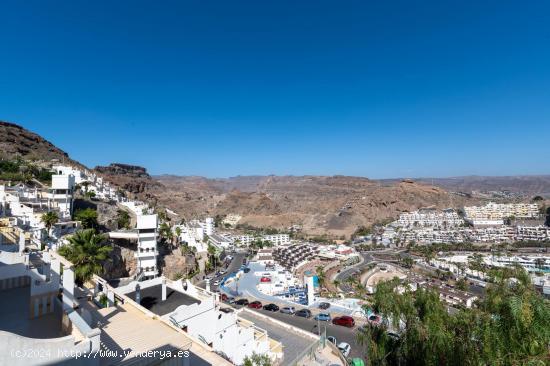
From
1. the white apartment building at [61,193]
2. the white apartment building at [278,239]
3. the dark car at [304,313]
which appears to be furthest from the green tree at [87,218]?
the white apartment building at [278,239]

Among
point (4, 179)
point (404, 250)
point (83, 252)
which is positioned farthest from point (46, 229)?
point (404, 250)

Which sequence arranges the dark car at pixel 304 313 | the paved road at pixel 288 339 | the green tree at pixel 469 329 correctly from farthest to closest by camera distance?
the dark car at pixel 304 313 → the paved road at pixel 288 339 → the green tree at pixel 469 329

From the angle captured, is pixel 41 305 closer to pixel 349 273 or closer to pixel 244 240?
pixel 349 273

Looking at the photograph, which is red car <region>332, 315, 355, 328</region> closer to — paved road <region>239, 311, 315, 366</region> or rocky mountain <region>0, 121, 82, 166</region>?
paved road <region>239, 311, 315, 366</region>

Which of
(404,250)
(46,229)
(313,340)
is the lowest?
(404,250)

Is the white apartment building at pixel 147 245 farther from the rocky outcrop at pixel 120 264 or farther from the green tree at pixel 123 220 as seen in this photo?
the green tree at pixel 123 220

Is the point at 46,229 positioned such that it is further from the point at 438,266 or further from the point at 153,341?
the point at 438,266

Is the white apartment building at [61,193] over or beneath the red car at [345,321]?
over
